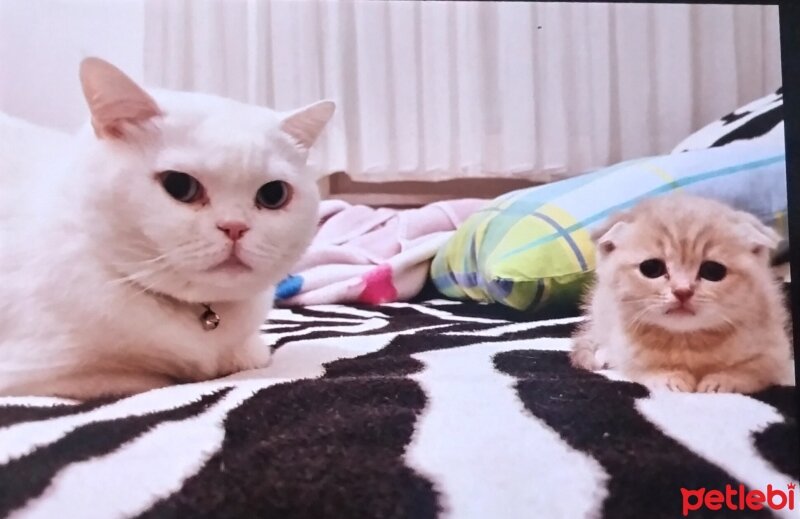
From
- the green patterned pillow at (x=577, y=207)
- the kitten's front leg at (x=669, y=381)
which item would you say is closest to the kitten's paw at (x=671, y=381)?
the kitten's front leg at (x=669, y=381)

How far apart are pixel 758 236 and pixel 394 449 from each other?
298mm

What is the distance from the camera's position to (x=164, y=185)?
1.51 ft

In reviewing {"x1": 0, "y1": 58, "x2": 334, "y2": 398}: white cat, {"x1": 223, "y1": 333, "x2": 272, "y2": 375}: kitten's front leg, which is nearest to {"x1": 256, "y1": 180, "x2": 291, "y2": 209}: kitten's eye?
{"x1": 0, "y1": 58, "x2": 334, "y2": 398}: white cat

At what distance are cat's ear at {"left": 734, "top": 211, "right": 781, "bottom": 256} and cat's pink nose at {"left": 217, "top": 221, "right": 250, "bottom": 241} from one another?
1.10 feet

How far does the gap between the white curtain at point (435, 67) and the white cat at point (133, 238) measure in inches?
3.4

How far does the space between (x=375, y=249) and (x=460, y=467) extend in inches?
28.9

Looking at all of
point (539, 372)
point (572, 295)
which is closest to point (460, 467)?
point (539, 372)

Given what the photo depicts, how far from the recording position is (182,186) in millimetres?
460

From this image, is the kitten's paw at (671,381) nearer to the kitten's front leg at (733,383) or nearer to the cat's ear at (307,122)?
the kitten's front leg at (733,383)

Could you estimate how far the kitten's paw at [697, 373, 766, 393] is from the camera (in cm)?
43

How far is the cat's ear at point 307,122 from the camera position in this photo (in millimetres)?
522

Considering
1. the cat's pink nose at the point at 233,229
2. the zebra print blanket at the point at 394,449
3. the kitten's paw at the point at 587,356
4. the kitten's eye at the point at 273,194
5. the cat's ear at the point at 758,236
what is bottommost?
the zebra print blanket at the point at 394,449

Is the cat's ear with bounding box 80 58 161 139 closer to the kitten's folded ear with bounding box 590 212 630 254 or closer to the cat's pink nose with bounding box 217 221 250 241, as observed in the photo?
the cat's pink nose with bounding box 217 221 250 241

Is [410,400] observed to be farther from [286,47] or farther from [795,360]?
[286,47]
